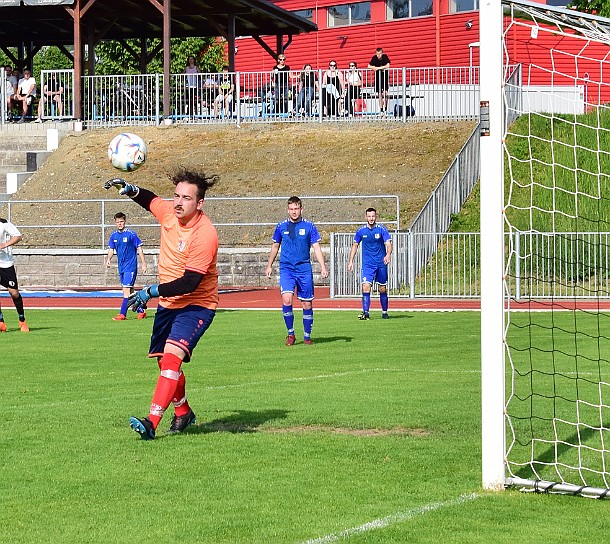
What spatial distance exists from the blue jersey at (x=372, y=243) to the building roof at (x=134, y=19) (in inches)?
741

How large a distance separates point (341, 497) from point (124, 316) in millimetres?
Answer: 15614

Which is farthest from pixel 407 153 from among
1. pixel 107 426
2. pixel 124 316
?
pixel 107 426

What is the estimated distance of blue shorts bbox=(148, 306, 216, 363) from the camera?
9.34m

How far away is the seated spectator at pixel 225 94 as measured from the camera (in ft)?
132

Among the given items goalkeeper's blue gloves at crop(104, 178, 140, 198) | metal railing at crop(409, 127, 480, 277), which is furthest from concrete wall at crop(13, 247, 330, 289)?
goalkeeper's blue gloves at crop(104, 178, 140, 198)

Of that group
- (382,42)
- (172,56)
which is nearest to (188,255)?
(382,42)

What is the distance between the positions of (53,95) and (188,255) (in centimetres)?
3396

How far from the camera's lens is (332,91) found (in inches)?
1578

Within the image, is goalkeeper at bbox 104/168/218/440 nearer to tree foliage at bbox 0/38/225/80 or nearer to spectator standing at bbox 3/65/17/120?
spectator standing at bbox 3/65/17/120

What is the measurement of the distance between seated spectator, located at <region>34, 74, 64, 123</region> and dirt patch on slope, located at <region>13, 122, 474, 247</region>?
4.89 feet

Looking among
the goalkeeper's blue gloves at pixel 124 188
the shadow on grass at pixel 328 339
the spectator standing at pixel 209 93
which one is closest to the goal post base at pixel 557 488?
the goalkeeper's blue gloves at pixel 124 188

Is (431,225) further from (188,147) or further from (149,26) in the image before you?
(149,26)

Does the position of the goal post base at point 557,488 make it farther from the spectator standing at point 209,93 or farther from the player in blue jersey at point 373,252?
the spectator standing at point 209,93

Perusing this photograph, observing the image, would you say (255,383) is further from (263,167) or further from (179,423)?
(263,167)
